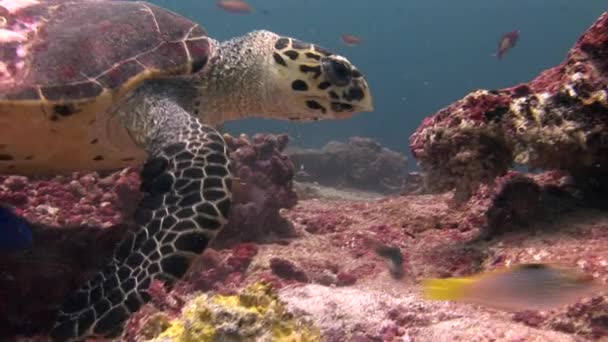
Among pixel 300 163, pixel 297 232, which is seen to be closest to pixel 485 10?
pixel 300 163

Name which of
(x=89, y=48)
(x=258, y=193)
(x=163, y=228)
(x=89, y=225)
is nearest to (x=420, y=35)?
(x=258, y=193)

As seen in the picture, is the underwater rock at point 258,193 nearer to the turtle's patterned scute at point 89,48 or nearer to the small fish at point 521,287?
the turtle's patterned scute at point 89,48

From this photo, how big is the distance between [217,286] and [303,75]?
7.43ft

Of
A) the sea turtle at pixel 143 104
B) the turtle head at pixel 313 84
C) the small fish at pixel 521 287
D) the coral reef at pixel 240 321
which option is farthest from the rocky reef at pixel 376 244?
the turtle head at pixel 313 84

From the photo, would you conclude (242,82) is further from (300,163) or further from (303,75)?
(300,163)

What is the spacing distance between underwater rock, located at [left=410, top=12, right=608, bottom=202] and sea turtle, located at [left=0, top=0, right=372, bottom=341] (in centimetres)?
94

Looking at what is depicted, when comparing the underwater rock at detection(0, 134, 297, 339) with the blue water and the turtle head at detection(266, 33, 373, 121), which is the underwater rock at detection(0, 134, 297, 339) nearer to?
the turtle head at detection(266, 33, 373, 121)

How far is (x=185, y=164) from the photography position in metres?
3.26

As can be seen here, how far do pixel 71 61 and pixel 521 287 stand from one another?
3305 millimetres

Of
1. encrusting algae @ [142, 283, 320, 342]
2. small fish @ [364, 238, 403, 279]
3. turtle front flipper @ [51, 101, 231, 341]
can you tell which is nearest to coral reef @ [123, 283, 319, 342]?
encrusting algae @ [142, 283, 320, 342]

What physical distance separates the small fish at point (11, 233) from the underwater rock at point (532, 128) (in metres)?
3.05

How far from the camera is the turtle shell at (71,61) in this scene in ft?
11.0

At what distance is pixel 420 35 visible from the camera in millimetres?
112750

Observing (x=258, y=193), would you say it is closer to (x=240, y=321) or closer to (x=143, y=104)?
(x=143, y=104)
